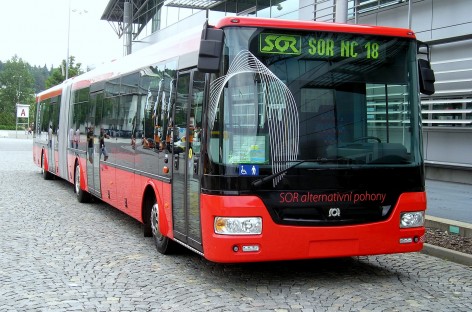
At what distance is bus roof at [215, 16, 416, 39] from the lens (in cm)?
568

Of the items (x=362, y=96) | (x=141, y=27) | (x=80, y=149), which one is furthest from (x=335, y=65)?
(x=141, y=27)

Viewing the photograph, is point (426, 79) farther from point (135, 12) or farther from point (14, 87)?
point (14, 87)

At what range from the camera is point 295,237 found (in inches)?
225

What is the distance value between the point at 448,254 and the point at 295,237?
286 centimetres

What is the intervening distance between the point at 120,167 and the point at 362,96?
4.78 m

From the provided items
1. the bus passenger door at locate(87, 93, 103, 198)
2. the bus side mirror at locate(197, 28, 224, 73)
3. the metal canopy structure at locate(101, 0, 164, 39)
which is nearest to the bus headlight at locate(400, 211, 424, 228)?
the bus side mirror at locate(197, 28, 224, 73)

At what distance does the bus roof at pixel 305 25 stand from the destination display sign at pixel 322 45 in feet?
0.22

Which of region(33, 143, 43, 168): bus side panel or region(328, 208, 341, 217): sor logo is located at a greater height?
region(33, 143, 43, 168): bus side panel

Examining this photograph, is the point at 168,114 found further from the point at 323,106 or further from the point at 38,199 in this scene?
the point at 38,199

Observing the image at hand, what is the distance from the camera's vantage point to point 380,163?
6.05m

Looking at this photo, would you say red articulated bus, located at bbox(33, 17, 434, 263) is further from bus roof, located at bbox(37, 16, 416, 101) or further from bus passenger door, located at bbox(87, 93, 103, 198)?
bus passenger door, located at bbox(87, 93, 103, 198)

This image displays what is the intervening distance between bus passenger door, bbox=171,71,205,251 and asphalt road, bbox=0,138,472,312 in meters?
0.57

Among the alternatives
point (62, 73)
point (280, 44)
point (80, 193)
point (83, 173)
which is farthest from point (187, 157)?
point (62, 73)

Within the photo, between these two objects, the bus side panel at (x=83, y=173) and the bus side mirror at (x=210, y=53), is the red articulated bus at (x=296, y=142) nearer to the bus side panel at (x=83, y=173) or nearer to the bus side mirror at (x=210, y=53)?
the bus side mirror at (x=210, y=53)
